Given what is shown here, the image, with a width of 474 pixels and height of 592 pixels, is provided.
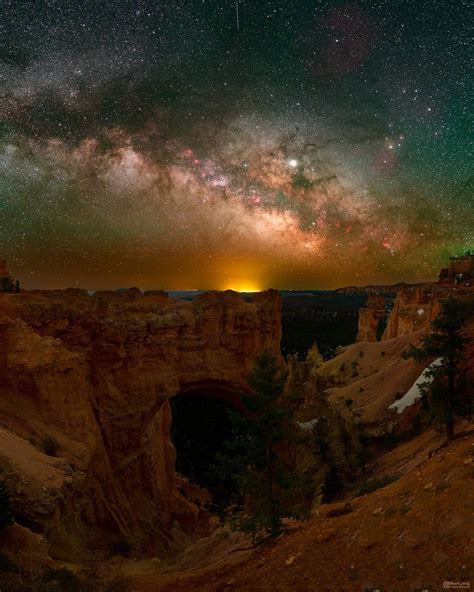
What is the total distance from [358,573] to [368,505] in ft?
9.97

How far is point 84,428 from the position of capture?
17.2 metres

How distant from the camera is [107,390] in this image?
74.9 feet

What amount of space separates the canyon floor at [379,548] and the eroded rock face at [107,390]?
418 cm

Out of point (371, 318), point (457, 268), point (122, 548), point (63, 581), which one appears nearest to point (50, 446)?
point (63, 581)

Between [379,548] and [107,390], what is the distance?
1793 cm

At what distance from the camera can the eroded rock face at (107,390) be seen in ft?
44.0

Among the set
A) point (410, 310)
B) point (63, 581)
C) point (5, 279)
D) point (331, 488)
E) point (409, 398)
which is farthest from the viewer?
point (410, 310)

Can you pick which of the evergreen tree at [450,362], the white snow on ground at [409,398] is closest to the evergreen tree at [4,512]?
the evergreen tree at [450,362]

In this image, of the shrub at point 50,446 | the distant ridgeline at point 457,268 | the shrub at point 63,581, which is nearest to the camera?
the shrub at point 63,581

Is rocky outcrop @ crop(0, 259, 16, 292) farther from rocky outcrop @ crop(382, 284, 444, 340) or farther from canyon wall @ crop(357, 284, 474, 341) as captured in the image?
rocky outcrop @ crop(382, 284, 444, 340)

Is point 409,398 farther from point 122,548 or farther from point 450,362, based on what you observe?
point 122,548

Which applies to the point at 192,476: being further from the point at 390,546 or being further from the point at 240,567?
the point at 390,546

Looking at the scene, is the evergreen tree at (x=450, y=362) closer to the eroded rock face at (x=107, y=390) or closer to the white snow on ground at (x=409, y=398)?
the white snow on ground at (x=409, y=398)

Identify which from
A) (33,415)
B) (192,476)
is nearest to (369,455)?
(33,415)
